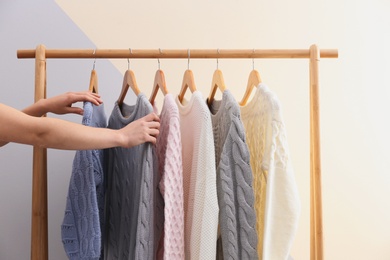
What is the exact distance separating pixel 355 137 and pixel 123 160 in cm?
117

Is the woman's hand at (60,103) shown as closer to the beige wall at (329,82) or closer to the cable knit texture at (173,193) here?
the cable knit texture at (173,193)

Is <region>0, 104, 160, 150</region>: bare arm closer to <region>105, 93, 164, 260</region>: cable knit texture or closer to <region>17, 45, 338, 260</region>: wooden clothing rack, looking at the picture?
<region>105, 93, 164, 260</region>: cable knit texture

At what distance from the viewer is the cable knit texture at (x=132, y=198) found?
1370 mm

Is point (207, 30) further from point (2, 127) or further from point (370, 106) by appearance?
point (2, 127)

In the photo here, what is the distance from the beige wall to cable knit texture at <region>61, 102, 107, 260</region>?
795 mm

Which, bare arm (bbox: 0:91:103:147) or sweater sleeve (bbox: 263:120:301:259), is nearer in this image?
sweater sleeve (bbox: 263:120:301:259)

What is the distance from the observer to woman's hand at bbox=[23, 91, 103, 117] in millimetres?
1544

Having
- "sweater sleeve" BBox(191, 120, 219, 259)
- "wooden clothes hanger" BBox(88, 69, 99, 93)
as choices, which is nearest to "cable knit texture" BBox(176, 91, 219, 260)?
"sweater sleeve" BBox(191, 120, 219, 259)

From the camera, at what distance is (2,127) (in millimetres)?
1207

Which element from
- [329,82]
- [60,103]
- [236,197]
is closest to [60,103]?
[60,103]

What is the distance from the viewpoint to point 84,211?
1.42 m

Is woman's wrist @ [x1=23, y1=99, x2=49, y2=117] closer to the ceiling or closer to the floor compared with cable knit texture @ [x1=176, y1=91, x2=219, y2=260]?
closer to the ceiling

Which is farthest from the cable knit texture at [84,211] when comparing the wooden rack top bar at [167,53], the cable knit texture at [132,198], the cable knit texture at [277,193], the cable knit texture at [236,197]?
the cable knit texture at [277,193]

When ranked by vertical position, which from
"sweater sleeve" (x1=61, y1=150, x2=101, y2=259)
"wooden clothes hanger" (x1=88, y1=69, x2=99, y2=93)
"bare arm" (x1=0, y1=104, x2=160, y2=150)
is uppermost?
"wooden clothes hanger" (x1=88, y1=69, x2=99, y2=93)
